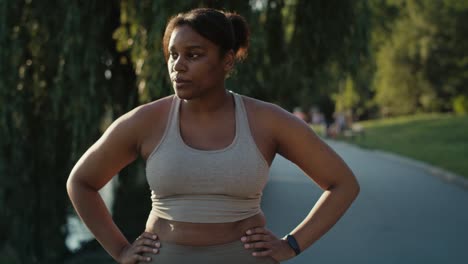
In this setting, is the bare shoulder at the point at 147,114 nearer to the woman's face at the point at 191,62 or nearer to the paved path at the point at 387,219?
the woman's face at the point at 191,62

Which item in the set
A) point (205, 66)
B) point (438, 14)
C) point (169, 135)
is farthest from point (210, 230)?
point (438, 14)

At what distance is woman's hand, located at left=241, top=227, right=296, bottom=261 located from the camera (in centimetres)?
222

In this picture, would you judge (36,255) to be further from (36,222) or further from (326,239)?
(326,239)

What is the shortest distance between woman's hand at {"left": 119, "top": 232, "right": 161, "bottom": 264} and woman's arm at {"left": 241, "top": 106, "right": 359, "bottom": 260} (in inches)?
10.8

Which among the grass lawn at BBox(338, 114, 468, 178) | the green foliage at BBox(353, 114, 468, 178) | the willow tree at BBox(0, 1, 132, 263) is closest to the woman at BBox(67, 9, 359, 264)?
the willow tree at BBox(0, 1, 132, 263)

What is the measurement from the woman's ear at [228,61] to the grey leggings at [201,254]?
19.5 inches

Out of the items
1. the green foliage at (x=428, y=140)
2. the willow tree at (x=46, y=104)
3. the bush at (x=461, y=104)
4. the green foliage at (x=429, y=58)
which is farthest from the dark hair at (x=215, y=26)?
the bush at (x=461, y=104)

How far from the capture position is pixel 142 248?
2242 mm

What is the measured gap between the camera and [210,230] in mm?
2182

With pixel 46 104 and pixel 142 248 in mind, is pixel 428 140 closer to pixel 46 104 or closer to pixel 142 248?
pixel 46 104

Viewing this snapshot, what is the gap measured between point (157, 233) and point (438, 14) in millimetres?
43722

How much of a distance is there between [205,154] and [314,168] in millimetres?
370

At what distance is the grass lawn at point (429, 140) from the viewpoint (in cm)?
2038

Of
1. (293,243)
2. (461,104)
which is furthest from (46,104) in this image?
(461,104)
